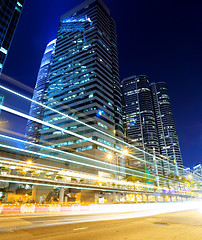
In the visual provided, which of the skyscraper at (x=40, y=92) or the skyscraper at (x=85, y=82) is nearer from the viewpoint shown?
the skyscraper at (x=85, y=82)

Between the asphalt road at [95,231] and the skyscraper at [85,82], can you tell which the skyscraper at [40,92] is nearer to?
the skyscraper at [85,82]

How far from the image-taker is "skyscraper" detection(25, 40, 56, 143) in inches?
6644

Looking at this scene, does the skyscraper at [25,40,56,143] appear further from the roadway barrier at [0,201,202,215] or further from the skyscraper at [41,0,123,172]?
the roadway barrier at [0,201,202,215]

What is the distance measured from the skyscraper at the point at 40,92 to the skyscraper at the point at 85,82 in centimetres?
7194

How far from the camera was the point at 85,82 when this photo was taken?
281 feet

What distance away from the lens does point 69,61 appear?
9906 centimetres

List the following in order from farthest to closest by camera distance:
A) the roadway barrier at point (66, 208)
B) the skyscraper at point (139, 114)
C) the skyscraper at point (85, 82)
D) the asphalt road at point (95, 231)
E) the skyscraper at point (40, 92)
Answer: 1. the skyscraper at point (40, 92)
2. the skyscraper at point (139, 114)
3. the skyscraper at point (85, 82)
4. the roadway barrier at point (66, 208)
5. the asphalt road at point (95, 231)

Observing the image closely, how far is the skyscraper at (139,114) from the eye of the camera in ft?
549

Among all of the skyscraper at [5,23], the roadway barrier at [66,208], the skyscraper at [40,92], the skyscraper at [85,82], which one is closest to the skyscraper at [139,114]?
the skyscraper at [85,82]

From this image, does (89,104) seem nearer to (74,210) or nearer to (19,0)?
(74,210)

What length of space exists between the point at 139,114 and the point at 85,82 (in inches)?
4141

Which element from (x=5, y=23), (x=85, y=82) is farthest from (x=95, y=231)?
(x=5, y=23)

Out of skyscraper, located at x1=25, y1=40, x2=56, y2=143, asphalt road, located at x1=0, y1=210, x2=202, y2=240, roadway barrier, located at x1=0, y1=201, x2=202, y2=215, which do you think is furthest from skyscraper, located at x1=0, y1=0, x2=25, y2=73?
asphalt road, located at x1=0, y1=210, x2=202, y2=240

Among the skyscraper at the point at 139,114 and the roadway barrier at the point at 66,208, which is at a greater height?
the skyscraper at the point at 139,114
